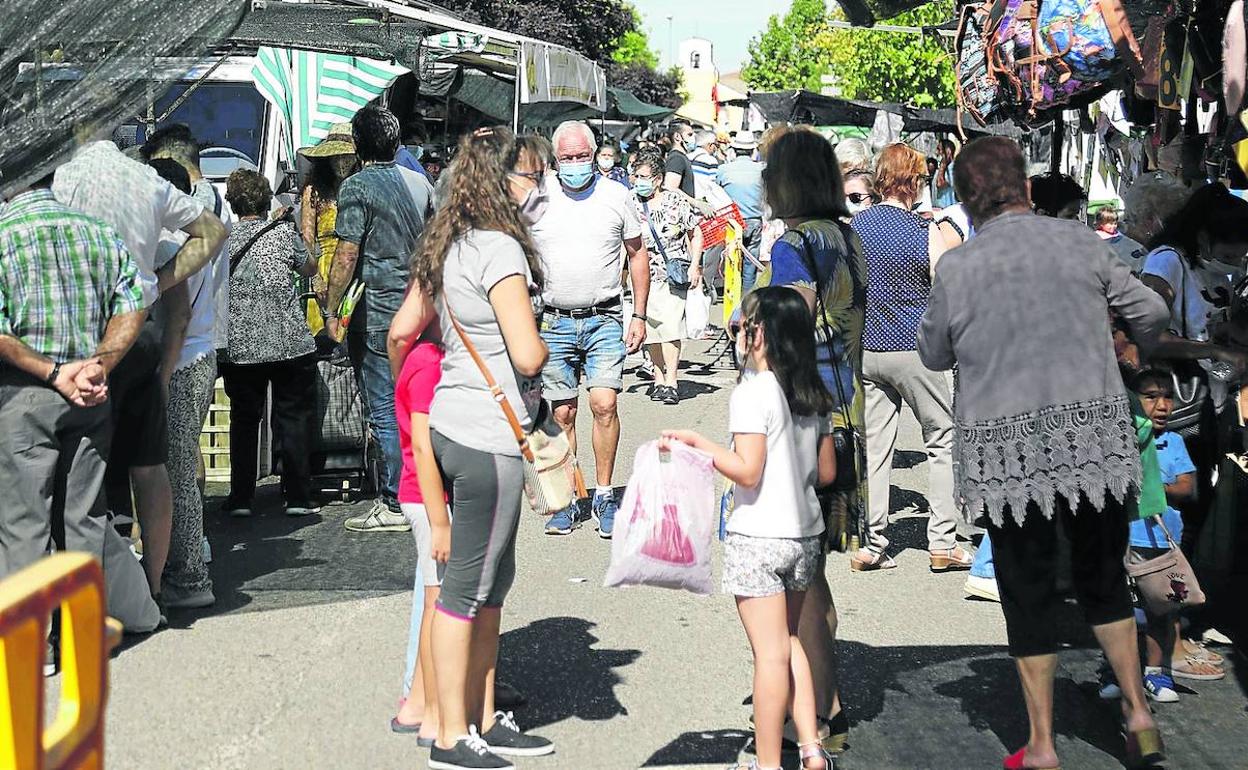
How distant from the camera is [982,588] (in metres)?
6.70

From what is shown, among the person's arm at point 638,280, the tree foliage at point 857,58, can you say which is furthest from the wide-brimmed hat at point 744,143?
the person's arm at point 638,280

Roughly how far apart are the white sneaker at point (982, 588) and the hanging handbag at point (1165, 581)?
1289 mm

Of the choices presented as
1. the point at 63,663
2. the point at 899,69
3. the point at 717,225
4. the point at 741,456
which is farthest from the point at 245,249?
the point at 899,69

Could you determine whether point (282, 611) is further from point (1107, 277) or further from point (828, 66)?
point (828, 66)

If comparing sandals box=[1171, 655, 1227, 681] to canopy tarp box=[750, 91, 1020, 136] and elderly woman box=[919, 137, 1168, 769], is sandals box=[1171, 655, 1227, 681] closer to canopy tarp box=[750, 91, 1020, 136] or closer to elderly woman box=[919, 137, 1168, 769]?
elderly woman box=[919, 137, 1168, 769]

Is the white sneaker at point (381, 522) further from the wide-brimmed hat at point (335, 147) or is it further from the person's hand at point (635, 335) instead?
the wide-brimmed hat at point (335, 147)

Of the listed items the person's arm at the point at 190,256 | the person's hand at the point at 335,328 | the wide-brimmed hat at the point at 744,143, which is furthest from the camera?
Result: the wide-brimmed hat at the point at 744,143

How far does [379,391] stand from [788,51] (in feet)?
310

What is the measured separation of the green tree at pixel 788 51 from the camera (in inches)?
3750

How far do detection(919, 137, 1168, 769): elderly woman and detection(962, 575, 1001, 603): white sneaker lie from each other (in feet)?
6.47

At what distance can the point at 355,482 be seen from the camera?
8.88 meters

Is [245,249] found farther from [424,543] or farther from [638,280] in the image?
[424,543]

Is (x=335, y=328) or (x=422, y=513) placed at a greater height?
(x=335, y=328)

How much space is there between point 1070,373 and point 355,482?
5.23m
